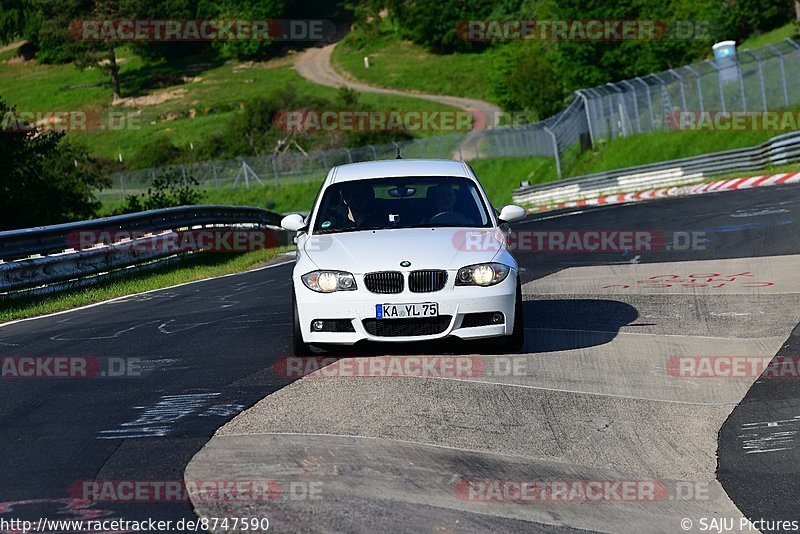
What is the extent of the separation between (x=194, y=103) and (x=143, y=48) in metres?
18.3

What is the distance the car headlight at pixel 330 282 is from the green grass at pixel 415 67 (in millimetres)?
89595

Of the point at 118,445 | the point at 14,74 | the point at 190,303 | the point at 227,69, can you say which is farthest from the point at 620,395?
the point at 14,74

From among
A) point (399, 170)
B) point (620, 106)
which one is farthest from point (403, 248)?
point (620, 106)

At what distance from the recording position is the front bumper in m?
9.17

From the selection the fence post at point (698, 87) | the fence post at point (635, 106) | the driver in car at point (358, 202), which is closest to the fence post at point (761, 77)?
the fence post at point (698, 87)

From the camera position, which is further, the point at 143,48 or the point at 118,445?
the point at 143,48

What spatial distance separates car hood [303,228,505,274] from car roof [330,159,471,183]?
91 cm

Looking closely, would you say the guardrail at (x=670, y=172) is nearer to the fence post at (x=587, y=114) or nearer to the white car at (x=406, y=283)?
the fence post at (x=587, y=114)

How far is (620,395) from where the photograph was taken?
835 centimetres

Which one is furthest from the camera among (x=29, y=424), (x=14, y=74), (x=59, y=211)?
(x=14, y=74)

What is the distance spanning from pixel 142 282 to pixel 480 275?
11.1 meters

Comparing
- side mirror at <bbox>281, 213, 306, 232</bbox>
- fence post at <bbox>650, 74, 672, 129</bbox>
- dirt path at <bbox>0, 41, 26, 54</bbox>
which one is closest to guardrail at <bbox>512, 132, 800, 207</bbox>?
fence post at <bbox>650, 74, 672, 129</bbox>

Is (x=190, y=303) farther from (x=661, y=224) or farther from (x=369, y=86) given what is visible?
(x=369, y=86)

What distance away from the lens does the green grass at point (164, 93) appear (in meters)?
94.8
